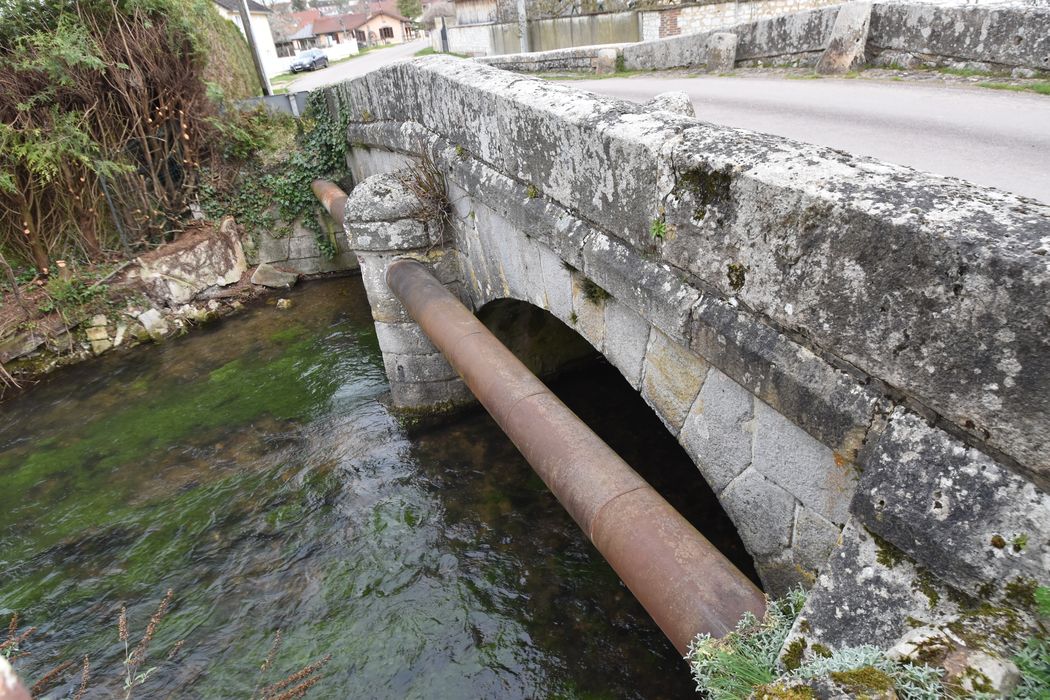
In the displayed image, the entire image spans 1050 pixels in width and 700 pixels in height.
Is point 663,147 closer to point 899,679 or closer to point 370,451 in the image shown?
point 899,679

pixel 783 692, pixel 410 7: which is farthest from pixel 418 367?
pixel 410 7

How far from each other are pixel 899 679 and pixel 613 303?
1.81 metres

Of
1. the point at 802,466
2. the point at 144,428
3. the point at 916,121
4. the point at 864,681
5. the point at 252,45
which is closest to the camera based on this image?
the point at 864,681

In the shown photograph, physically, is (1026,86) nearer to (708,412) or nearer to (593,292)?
(593,292)

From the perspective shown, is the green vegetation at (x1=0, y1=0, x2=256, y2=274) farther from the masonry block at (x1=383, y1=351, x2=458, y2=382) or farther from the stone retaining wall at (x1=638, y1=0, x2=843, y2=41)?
the stone retaining wall at (x1=638, y1=0, x2=843, y2=41)

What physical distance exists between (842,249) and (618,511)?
1122 mm

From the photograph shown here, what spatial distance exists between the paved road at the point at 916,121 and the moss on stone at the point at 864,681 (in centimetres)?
226

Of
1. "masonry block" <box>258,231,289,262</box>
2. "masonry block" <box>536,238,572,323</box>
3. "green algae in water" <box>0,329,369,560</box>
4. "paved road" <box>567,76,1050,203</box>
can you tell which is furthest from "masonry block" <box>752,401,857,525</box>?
"masonry block" <box>258,231,289,262</box>

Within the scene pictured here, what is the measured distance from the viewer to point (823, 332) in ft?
5.06

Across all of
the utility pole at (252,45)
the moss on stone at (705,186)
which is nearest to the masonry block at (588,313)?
the moss on stone at (705,186)

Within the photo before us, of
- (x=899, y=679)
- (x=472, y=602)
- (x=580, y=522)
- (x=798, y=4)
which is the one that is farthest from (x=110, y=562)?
(x=798, y=4)

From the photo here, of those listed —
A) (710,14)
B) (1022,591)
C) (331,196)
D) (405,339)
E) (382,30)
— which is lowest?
(405,339)

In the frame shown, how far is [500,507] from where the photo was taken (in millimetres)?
4422

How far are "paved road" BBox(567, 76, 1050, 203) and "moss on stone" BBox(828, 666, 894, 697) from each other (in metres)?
2.26
